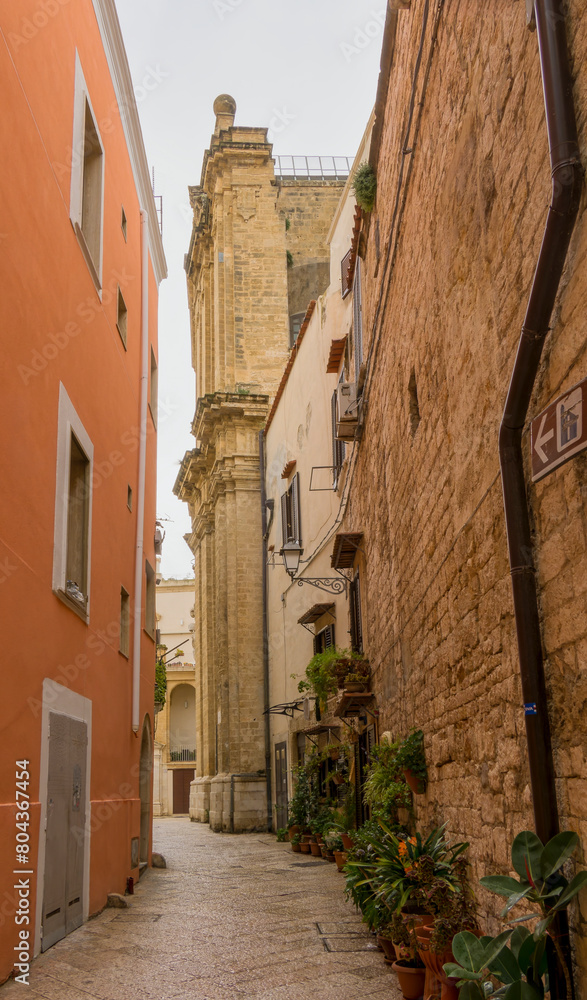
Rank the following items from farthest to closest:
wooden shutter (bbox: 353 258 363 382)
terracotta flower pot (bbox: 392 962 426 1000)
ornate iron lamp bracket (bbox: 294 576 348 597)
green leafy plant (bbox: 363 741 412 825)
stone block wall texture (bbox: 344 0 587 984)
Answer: ornate iron lamp bracket (bbox: 294 576 348 597) → wooden shutter (bbox: 353 258 363 382) → green leafy plant (bbox: 363 741 412 825) → terracotta flower pot (bbox: 392 962 426 1000) → stone block wall texture (bbox: 344 0 587 984)

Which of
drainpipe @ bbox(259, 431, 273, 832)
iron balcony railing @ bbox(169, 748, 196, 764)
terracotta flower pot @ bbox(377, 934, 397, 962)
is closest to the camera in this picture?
terracotta flower pot @ bbox(377, 934, 397, 962)

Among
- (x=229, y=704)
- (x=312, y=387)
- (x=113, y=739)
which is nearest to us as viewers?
(x=113, y=739)

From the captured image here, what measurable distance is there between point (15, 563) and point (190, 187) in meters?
26.6

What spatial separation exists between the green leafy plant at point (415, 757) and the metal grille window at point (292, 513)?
11240 millimetres

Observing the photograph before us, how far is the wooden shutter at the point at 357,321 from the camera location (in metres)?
12.3

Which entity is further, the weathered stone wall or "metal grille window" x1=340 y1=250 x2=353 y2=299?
the weathered stone wall

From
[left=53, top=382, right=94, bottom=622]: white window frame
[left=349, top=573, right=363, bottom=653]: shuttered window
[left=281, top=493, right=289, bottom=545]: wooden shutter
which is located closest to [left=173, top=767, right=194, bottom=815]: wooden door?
[left=281, top=493, right=289, bottom=545]: wooden shutter

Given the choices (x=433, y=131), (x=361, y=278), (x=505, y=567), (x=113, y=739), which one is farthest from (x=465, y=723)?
(x=361, y=278)

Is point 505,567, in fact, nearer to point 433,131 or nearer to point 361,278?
point 433,131

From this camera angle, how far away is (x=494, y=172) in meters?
4.49

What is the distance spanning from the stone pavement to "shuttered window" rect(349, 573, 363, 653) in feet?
10.7

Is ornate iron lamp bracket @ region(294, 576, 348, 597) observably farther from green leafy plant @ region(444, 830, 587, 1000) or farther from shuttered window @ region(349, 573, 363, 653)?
green leafy plant @ region(444, 830, 587, 1000)

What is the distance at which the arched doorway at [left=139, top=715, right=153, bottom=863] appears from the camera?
40.7ft

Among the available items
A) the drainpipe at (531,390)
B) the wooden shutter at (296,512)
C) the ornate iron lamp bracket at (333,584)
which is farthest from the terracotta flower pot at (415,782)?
the wooden shutter at (296,512)
